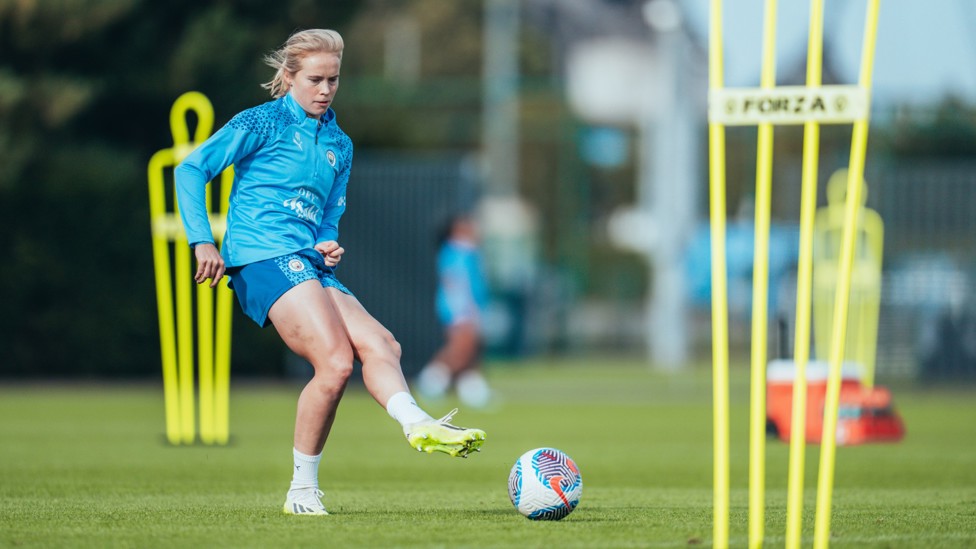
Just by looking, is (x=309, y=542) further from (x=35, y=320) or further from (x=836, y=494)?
(x=35, y=320)

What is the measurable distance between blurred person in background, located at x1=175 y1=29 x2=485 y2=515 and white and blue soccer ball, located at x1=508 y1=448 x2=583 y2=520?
67cm

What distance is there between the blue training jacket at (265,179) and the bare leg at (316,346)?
25 cm

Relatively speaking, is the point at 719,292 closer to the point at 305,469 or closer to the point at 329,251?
the point at 329,251

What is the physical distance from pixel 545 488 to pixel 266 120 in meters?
2.13

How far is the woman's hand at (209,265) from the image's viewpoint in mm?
6430

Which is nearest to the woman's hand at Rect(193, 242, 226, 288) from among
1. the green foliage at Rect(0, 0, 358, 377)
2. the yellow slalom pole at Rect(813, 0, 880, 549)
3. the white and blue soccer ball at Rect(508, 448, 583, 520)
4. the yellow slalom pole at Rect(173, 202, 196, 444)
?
the white and blue soccer ball at Rect(508, 448, 583, 520)

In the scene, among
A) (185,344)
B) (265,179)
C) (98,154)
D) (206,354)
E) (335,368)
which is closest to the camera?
(335,368)

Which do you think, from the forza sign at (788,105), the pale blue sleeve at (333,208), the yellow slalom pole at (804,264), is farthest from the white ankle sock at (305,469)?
the forza sign at (788,105)

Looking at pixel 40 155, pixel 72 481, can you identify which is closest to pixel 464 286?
pixel 40 155

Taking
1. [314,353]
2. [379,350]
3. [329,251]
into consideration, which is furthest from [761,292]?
[329,251]

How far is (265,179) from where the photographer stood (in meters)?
6.88

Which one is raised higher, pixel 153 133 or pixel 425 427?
pixel 153 133

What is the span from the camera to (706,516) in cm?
721

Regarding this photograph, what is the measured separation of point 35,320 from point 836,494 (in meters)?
15.6
